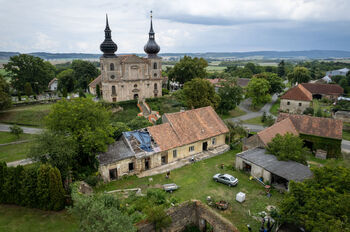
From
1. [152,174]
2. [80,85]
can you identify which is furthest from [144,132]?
[80,85]

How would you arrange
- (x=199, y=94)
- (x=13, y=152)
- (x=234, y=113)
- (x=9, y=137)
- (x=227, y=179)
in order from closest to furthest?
(x=227, y=179) < (x=13, y=152) < (x=9, y=137) < (x=199, y=94) < (x=234, y=113)

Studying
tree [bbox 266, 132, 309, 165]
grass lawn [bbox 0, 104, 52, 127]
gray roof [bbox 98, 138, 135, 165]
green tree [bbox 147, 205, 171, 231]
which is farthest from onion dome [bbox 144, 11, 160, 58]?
green tree [bbox 147, 205, 171, 231]

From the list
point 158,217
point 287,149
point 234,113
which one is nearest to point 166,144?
point 158,217

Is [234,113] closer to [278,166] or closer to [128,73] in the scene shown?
Answer: [128,73]

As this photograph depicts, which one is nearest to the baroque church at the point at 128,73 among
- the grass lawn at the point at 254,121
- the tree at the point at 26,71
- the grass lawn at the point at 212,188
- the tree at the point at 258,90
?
the tree at the point at 26,71

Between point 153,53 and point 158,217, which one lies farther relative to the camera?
point 153,53

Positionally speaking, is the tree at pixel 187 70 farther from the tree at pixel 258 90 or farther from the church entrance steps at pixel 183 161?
the church entrance steps at pixel 183 161

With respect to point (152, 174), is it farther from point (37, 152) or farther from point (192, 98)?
point (192, 98)
